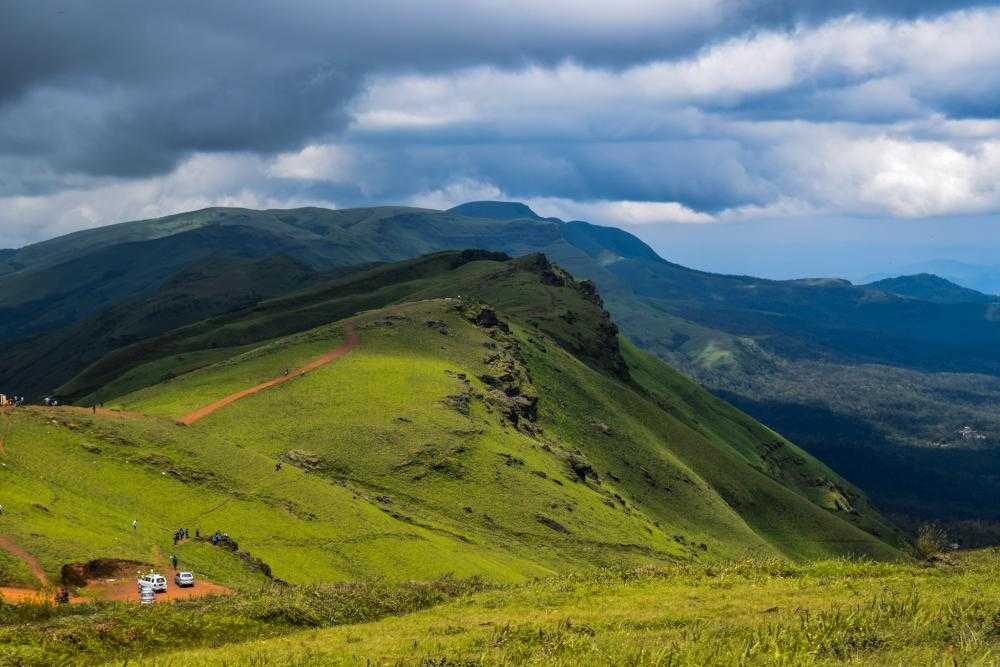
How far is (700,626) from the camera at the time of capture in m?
40.9

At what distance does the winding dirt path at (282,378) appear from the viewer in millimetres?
130837

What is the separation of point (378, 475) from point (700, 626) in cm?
8436

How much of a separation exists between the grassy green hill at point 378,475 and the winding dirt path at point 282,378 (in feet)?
6.38

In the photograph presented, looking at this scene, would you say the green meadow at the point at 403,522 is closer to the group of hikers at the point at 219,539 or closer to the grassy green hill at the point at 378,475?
the grassy green hill at the point at 378,475

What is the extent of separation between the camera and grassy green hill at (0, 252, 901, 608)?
7975cm

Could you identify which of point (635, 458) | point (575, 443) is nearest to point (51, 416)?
point (575, 443)

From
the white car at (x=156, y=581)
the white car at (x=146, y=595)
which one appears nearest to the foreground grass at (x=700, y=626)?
the white car at (x=146, y=595)

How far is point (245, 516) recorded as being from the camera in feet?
289

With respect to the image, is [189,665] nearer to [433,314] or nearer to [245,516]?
[245,516]

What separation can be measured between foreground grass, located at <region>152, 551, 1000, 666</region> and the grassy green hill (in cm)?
2634

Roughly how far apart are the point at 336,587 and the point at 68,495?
34503mm

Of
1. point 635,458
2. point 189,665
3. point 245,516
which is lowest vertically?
point 635,458

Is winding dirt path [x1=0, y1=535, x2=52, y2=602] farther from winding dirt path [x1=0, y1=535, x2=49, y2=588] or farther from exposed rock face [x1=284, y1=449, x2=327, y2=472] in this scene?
exposed rock face [x1=284, y1=449, x2=327, y2=472]

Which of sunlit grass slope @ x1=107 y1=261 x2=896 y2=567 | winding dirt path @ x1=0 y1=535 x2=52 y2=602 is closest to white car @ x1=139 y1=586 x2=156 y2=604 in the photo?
winding dirt path @ x1=0 y1=535 x2=52 y2=602
